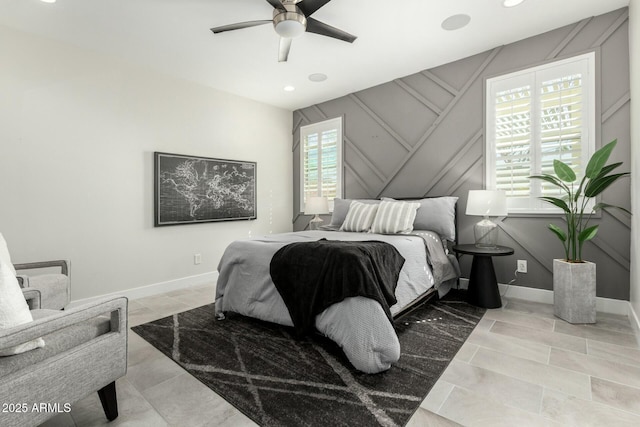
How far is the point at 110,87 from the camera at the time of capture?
10.9 ft

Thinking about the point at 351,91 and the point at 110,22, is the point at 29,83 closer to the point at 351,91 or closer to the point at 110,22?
the point at 110,22

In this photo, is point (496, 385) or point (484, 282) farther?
point (484, 282)

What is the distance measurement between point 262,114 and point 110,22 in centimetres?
238

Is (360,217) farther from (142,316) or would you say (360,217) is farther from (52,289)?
(52,289)

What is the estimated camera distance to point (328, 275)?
2.03 metres

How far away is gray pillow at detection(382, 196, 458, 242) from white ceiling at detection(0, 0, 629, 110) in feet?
5.50

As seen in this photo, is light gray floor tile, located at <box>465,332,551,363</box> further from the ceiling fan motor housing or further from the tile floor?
the ceiling fan motor housing

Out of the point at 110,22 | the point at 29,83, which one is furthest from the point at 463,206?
the point at 29,83

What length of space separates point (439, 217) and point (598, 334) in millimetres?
1556

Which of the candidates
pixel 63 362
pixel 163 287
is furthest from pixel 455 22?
pixel 163 287

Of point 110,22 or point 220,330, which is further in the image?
point 110,22

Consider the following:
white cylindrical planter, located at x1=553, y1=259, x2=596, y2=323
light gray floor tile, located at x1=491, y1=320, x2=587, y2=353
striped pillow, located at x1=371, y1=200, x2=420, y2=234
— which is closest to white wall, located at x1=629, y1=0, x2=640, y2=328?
white cylindrical planter, located at x1=553, y1=259, x2=596, y2=323

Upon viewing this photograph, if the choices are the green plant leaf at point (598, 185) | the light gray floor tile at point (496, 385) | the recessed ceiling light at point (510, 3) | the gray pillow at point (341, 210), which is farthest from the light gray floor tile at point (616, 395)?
the recessed ceiling light at point (510, 3)

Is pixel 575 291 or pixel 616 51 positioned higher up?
pixel 616 51
